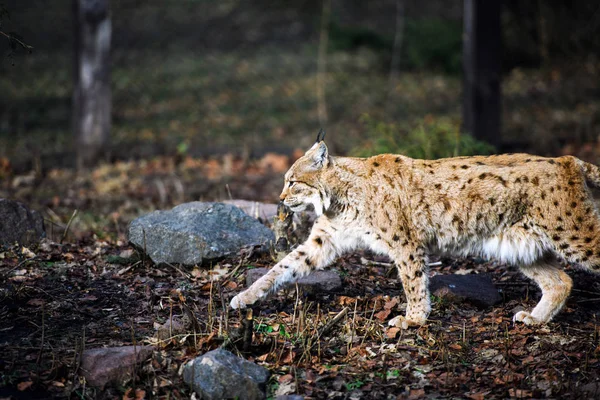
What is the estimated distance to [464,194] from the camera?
6148 millimetres

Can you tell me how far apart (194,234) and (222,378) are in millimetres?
2398

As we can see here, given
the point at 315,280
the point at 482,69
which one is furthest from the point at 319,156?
the point at 482,69

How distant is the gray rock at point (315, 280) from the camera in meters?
Answer: 6.43

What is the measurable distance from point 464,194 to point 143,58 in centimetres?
1829

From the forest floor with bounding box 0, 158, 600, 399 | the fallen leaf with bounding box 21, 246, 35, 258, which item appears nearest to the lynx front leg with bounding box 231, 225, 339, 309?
the forest floor with bounding box 0, 158, 600, 399

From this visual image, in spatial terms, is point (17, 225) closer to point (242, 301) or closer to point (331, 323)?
point (242, 301)

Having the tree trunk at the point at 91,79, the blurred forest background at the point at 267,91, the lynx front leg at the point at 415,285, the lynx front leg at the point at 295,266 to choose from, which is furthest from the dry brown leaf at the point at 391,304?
the tree trunk at the point at 91,79

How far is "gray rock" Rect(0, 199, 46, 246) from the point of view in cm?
734

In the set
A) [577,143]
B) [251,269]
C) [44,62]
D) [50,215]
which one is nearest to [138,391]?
[251,269]

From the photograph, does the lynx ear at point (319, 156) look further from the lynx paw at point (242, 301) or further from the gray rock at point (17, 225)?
the gray rock at point (17, 225)

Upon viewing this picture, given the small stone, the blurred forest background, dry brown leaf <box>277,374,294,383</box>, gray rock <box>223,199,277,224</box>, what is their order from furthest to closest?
the blurred forest background
gray rock <box>223,199,277,224</box>
the small stone
dry brown leaf <box>277,374,294,383</box>

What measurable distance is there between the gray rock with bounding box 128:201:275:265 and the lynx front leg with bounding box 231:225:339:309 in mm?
1019

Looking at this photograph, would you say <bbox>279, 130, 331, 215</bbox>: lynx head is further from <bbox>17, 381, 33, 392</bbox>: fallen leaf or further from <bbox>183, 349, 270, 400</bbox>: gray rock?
<bbox>17, 381, 33, 392</bbox>: fallen leaf

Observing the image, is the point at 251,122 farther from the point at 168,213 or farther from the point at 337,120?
the point at 168,213
